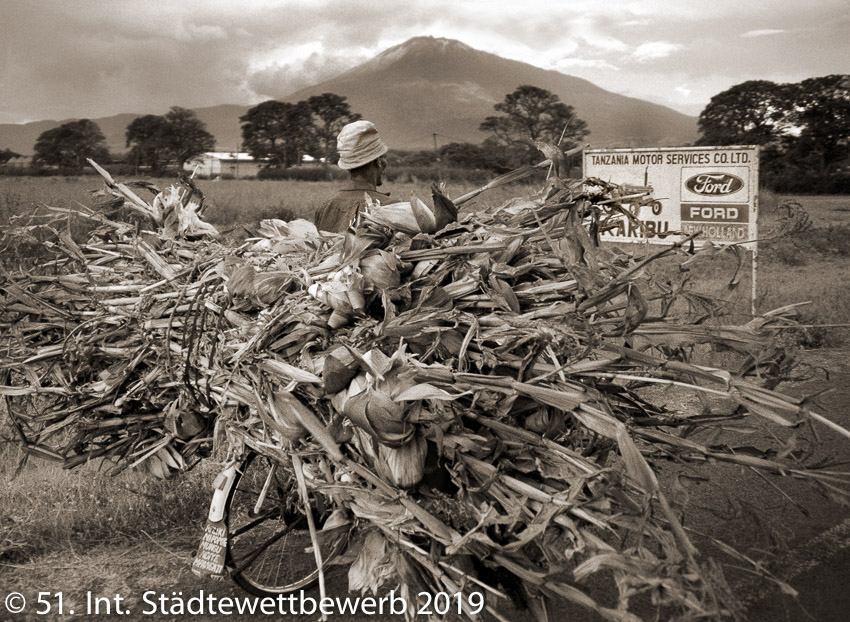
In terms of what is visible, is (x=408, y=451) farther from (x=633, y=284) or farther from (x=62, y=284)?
(x=62, y=284)

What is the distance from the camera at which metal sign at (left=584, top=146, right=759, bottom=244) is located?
300 inches

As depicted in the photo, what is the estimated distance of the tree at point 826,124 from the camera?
943 inches

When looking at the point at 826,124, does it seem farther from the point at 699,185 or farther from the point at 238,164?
the point at 238,164

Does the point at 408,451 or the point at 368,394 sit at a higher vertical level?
the point at 368,394

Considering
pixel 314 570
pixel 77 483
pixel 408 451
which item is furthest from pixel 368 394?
pixel 77 483

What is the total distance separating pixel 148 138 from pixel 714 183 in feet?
74.1

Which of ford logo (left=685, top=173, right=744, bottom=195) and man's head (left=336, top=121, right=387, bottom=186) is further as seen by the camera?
ford logo (left=685, top=173, right=744, bottom=195)

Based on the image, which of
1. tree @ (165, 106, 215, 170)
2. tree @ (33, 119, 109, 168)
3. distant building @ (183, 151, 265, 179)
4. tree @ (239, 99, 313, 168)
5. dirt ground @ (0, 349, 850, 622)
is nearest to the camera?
dirt ground @ (0, 349, 850, 622)

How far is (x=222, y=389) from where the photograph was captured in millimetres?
2836

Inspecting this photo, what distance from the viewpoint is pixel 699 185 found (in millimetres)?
8055

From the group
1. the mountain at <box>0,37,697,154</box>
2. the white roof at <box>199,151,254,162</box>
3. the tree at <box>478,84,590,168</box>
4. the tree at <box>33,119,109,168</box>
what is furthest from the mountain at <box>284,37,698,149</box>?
the tree at <box>33,119,109,168</box>

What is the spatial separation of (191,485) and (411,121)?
115 metres

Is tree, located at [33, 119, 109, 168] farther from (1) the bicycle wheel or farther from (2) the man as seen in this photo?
(1) the bicycle wheel

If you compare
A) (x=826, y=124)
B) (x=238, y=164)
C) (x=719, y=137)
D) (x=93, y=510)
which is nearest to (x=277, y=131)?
(x=238, y=164)
